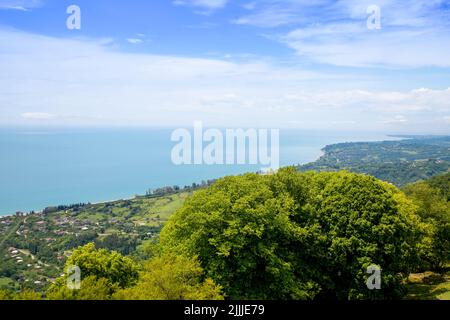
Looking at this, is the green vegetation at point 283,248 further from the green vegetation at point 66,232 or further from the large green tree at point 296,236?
the green vegetation at point 66,232

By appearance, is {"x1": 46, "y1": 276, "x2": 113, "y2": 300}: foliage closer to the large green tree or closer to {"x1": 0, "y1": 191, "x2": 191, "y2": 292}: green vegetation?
the large green tree

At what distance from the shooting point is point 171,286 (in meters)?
16.1

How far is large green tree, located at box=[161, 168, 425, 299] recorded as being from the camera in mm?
21219

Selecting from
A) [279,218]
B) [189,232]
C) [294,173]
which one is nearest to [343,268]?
[279,218]

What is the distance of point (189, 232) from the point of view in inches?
909

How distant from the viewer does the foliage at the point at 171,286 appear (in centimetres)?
1558

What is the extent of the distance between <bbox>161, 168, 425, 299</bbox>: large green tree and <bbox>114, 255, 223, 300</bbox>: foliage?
2.67m

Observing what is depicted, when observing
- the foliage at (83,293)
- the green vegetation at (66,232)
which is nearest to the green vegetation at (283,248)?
the foliage at (83,293)

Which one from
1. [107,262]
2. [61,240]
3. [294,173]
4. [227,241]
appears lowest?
[61,240]

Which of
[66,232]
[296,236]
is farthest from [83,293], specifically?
[66,232]

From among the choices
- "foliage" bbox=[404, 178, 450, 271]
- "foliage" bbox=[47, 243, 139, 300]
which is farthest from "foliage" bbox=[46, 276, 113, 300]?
"foliage" bbox=[404, 178, 450, 271]
